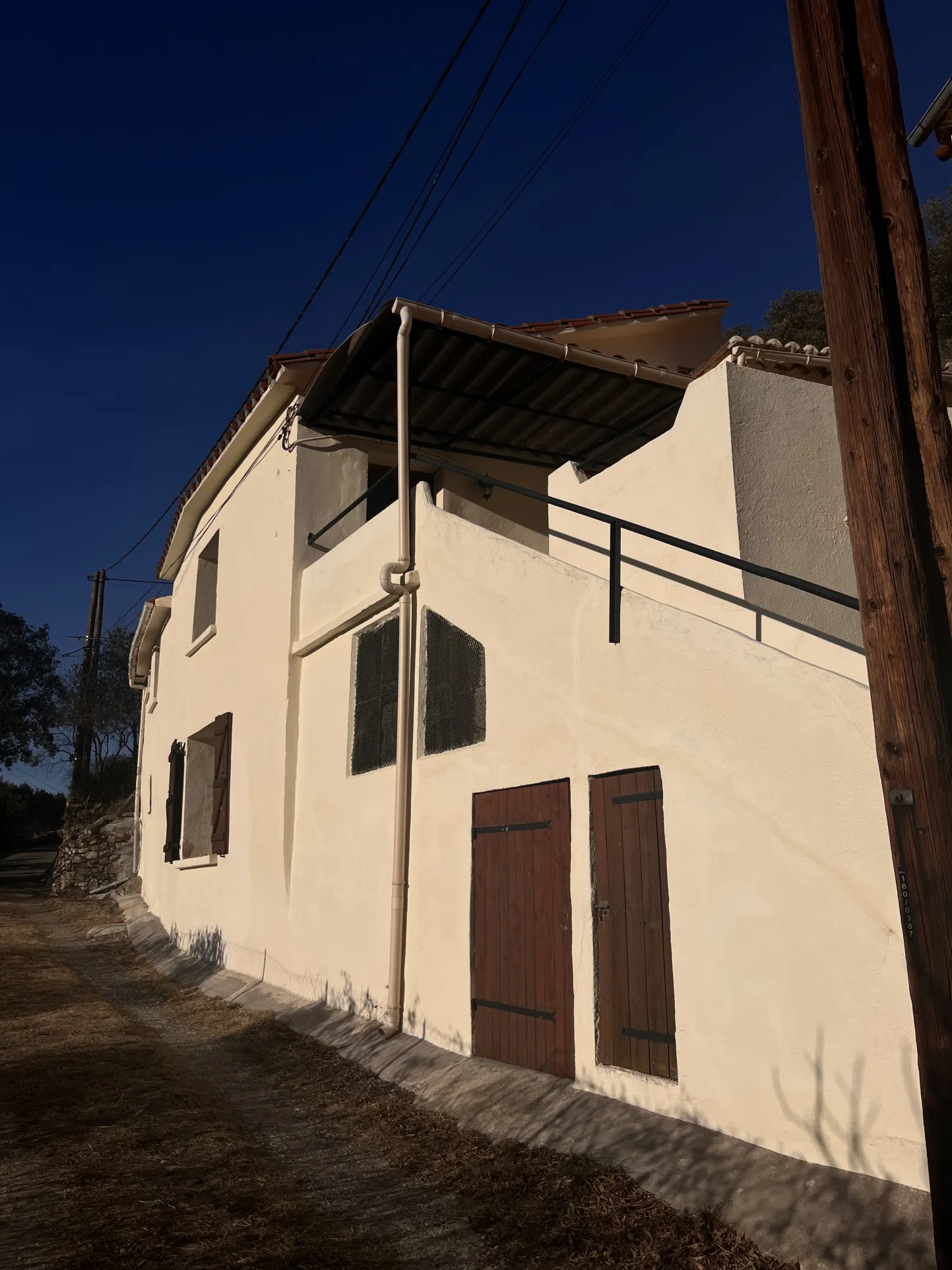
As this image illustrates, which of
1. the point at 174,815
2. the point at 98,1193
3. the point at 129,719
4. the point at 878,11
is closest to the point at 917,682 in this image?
the point at 878,11

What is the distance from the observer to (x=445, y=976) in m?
6.82

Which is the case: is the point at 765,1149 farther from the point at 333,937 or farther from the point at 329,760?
the point at 329,760

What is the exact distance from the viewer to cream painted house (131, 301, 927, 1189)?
4.09 m

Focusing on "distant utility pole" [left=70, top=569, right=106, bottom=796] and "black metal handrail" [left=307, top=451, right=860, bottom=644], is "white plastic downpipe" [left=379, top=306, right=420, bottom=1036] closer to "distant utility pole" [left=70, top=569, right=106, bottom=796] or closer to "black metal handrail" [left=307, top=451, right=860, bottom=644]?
"black metal handrail" [left=307, top=451, right=860, bottom=644]

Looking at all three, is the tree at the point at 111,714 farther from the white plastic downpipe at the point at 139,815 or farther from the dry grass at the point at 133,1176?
the dry grass at the point at 133,1176

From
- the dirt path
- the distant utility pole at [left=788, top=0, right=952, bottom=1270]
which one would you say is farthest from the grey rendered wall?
the dirt path

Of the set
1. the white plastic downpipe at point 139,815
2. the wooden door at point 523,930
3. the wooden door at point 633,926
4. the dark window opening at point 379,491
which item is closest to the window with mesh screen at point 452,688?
the wooden door at point 523,930

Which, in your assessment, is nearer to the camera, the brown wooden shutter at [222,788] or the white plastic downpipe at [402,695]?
the white plastic downpipe at [402,695]

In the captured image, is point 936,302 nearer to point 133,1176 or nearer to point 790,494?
point 790,494

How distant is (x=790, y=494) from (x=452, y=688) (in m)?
2.72

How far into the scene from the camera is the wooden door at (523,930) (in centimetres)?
563

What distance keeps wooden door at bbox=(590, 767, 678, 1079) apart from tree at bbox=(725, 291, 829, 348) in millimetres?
16112

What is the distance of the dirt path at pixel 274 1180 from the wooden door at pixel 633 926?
66 centimetres

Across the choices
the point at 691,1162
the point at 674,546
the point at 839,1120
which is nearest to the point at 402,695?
the point at 674,546
